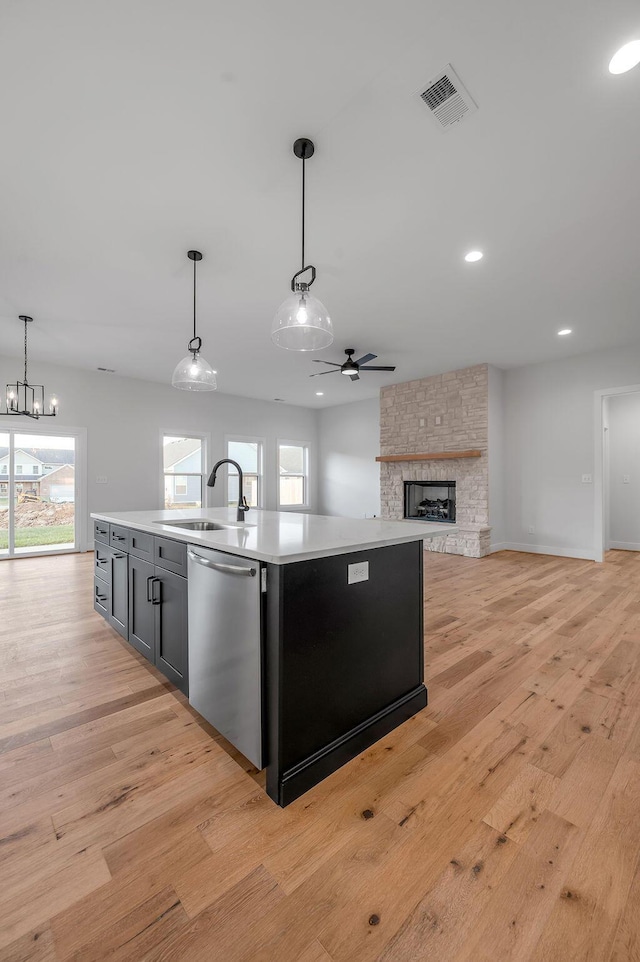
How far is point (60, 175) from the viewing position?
2.40 meters

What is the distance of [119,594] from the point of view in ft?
9.27

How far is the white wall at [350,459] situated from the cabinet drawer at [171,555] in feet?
21.6

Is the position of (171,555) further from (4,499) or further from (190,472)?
(190,472)

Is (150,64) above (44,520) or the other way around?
above

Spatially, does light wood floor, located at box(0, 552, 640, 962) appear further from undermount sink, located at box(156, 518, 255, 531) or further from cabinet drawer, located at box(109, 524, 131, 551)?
undermount sink, located at box(156, 518, 255, 531)

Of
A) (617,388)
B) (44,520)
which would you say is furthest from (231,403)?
(617,388)

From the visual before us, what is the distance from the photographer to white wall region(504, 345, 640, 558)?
18.6 feet

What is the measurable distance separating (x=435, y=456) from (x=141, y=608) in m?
5.10

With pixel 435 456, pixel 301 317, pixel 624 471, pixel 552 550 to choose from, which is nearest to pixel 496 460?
pixel 435 456

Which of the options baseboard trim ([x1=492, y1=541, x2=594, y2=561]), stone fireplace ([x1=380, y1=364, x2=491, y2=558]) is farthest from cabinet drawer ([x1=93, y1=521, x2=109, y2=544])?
baseboard trim ([x1=492, y1=541, x2=594, y2=561])

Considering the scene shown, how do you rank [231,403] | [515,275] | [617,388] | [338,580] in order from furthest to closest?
1. [231,403]
2. [617,388]
3. [515,275]
4. [338,580]

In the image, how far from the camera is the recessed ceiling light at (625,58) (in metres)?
1.69

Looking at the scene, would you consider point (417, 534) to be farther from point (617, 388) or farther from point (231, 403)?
point (231, 403)

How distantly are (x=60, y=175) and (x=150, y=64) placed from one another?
3.39 feet
